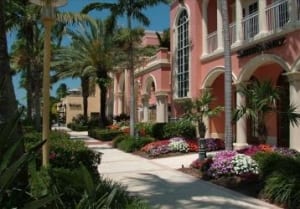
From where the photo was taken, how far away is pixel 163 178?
14.3m

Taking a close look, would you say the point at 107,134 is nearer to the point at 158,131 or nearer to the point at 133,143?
the point at 158,131

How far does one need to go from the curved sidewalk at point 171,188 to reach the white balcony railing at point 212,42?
370 inches

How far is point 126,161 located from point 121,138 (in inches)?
308

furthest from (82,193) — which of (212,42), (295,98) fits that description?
(212,42)

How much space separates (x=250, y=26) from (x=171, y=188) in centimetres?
1253

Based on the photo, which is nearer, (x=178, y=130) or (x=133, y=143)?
(x=133, y=143)

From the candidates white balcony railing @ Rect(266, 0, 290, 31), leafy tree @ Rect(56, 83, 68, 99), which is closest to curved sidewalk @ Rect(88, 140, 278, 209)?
white balcony railing @ Rect(266, 0, 290, 31)

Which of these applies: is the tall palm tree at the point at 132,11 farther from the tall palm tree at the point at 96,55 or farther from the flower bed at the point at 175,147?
the tall palm tree at the point at 96,55

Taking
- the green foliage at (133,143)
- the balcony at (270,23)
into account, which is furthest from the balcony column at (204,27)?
the green foliage at (133,143)

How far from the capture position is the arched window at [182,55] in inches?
1167

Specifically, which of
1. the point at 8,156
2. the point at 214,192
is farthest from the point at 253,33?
the point at 8,156

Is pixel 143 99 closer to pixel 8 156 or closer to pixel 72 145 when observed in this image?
pixel 72 145

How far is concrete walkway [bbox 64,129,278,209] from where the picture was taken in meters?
10.4

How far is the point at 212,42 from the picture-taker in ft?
88.3
